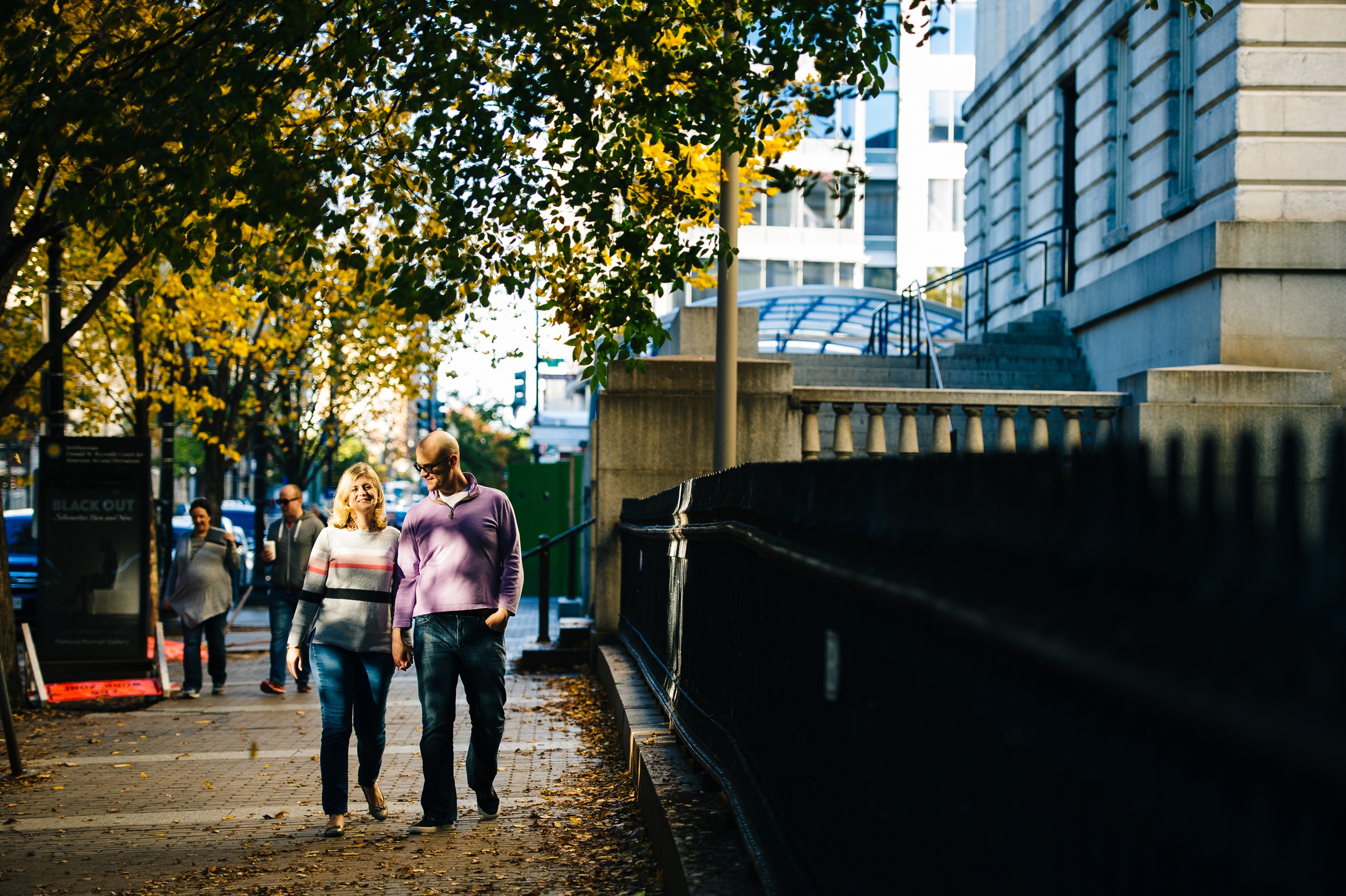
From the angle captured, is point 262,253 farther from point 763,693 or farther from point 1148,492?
point 1148,492

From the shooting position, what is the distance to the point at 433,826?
667 cm

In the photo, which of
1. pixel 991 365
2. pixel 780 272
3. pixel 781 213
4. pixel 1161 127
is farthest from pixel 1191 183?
pixel 781 213

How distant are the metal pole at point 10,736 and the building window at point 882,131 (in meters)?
54.7

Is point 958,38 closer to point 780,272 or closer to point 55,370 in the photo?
point 780,272

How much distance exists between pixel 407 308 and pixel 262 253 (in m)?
1.10

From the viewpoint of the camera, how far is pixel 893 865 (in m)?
2.44

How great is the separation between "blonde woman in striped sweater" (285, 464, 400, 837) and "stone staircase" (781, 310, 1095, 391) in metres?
10.2

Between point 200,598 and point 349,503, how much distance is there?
6.30m

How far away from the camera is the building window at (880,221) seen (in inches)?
2404

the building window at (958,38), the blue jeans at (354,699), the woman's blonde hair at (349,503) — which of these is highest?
the building window at (958,38)

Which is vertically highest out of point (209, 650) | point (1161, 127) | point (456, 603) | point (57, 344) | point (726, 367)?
point (1161, 127)

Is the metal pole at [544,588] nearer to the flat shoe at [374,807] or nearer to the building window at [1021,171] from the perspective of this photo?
the flat shoe at [374,807]

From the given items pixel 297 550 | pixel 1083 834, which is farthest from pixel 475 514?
pixel 297 550

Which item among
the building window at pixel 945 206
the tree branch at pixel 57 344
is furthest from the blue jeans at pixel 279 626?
the building window at pixel 945 206
